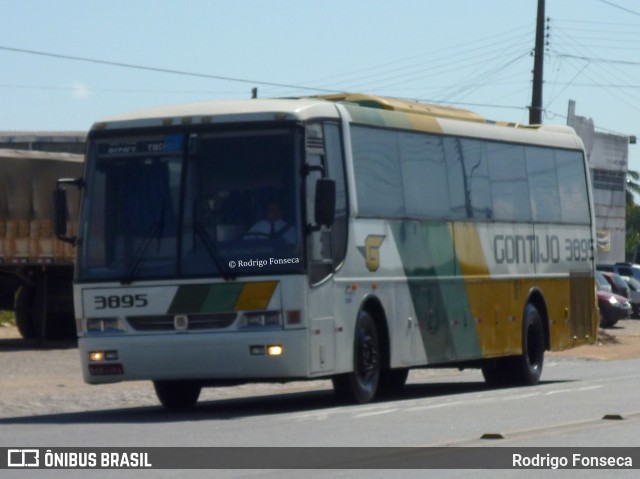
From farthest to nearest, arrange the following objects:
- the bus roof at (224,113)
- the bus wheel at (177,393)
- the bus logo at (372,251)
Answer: the bus wheel at (177,393)
the bus logo at (372,251)
the bus roof at (224,113)

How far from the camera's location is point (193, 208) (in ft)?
49.7

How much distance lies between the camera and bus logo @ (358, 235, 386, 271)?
641 inches

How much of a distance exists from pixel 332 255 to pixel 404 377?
4750 mm

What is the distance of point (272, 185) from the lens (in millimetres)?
15000

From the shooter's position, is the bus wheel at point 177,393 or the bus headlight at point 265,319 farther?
the bus wheel at point 177,393

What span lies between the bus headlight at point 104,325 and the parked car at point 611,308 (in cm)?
2962

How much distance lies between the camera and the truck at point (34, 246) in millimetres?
28078

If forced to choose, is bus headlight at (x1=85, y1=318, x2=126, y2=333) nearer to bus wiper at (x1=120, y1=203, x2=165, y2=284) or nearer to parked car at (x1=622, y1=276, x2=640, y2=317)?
bus wiper at (x1=120, y1=203, x2=165, y2=284)

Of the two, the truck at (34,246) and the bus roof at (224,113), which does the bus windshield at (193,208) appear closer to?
the bus roof at (224,113)

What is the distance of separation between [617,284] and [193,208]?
1297 inches

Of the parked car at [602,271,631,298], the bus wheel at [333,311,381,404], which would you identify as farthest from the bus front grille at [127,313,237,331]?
the parked car at [602,271,631,298]

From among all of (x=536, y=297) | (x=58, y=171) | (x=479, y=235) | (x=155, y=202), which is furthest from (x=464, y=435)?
(x=58, y=171)

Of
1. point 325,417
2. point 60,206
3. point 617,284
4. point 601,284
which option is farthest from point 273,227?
point 617,284

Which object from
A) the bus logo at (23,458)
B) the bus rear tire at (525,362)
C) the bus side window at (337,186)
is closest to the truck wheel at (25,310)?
the bus rear tire at (525,362)
